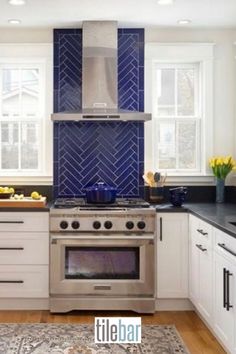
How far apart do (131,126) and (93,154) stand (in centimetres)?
46

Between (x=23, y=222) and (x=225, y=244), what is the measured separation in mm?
1816

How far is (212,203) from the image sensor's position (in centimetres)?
461

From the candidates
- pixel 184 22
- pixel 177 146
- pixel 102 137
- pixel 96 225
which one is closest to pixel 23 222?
pixel 96 225

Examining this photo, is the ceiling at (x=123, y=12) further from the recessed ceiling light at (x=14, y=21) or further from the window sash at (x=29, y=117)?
the window sash at (x=29, y=117)

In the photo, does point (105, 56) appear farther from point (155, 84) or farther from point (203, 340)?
point (203, 340)

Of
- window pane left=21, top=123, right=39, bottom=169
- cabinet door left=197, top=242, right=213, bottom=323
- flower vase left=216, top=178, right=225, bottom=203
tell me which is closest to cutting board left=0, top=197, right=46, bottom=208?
window pane left=21, top=123, right=39, bottom=169

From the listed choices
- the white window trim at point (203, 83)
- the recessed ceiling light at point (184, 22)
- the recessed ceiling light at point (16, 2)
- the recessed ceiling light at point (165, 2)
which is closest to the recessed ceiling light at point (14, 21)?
the recessed ceiling light at point (16, 2)

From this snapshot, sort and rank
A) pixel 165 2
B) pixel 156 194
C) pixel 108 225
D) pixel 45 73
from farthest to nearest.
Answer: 1. pixel 45 73
2. pixel 156 194
3. pixel 108 225
4. pixel 165 2

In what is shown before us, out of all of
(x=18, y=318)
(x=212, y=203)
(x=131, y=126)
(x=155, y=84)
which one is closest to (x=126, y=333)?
(x=18, y=318)

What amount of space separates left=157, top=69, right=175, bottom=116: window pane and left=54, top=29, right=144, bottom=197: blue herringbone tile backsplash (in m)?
0.23

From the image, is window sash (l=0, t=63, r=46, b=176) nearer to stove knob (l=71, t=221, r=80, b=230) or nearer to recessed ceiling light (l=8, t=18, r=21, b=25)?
recessed ceiling light (l=8, t=18, r=21, b=25)

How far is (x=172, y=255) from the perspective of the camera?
4203mm

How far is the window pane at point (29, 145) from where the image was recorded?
4840mm

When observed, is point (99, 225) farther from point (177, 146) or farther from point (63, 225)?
point (177, 146)
